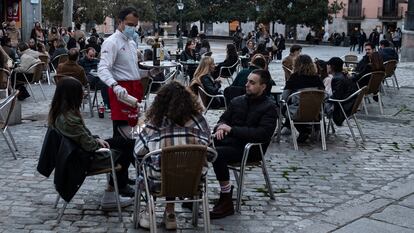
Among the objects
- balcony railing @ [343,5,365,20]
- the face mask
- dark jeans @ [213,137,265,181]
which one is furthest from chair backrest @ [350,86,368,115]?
balcony railing @ [343,5,365,20]

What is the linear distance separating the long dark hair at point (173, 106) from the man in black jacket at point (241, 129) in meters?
0.81

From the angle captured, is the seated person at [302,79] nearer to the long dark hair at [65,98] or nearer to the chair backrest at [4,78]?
the long dark hair at [65,98]

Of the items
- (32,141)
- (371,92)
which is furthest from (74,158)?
(371,92)

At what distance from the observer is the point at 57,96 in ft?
16.7

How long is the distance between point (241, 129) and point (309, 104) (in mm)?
2769

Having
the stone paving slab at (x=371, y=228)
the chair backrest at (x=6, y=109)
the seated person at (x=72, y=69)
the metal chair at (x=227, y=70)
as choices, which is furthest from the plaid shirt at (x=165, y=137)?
the metal chair at (x=227, y=70)

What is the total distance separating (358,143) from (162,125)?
4836 millimetres

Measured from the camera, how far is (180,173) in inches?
176

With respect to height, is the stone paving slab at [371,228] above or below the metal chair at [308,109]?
below

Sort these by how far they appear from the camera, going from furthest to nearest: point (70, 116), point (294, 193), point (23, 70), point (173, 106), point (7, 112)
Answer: point (23, 70) → point (7, 112) → point (294, 193) → point (70, 116) → point (173, 106)

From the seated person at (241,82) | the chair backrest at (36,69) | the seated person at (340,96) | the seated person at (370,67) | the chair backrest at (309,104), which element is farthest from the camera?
the chair backrest at (36,69)

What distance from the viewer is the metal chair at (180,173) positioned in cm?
434

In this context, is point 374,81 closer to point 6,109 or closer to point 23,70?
point 6,109

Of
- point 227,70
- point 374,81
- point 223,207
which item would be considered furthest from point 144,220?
point 227,70
